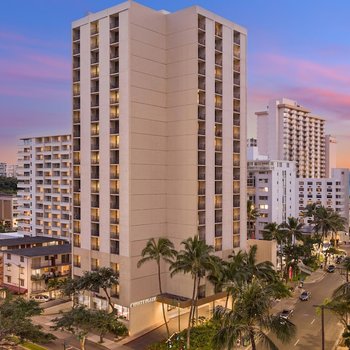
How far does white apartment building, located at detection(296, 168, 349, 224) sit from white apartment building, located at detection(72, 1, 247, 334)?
400ft

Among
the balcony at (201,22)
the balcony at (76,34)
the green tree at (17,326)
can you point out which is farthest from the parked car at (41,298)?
the balcony at (201,22)

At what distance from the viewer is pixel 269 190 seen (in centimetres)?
14238

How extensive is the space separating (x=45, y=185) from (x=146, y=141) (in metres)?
71.7

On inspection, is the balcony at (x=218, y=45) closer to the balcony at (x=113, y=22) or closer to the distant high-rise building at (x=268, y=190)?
the balcony at (x=113, y=22)

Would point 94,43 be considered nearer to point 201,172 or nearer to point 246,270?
point 201,172

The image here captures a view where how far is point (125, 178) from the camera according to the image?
6794cm

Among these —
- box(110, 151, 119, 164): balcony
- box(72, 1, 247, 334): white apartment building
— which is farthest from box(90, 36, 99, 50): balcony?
box(110, 151, 119, 164): balcony

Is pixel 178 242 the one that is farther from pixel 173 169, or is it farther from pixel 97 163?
pixel 97 163

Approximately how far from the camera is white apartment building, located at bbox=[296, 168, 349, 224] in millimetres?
188500

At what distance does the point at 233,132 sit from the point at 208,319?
32.6 meters

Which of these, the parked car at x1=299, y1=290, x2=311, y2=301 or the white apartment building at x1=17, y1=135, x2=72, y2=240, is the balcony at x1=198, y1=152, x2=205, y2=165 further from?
the white apartment building at x1=17, y1=135, x2=72, y2=240

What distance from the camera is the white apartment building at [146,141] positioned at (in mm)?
68312

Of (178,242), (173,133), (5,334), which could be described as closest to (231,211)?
(178,242)

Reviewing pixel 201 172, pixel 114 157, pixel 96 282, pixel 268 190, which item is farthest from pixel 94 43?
pixel 268 190
